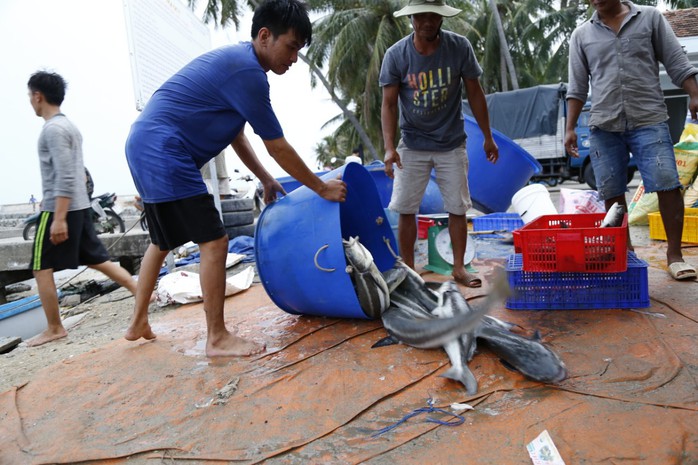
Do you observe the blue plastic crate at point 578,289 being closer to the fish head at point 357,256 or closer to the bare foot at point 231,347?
the fish head at point 357,256

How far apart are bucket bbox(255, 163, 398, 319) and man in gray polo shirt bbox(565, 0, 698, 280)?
170 cm

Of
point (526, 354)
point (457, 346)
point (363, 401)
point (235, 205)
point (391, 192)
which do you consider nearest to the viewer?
point (363, 401)

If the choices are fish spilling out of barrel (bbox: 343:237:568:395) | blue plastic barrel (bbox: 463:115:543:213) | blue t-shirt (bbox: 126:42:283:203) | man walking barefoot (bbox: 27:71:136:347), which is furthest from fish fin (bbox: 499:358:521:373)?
blue plastic barrel (bbox: 463:115:543:213)

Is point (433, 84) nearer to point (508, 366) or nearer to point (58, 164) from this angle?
point (508, 366)

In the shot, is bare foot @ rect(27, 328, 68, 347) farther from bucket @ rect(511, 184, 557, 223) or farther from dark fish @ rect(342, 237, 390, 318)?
bucket @ rect(511, 184, 557, 223)

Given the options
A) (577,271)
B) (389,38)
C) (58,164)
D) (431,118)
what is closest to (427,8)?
(431,118)

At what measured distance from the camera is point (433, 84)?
3.32m

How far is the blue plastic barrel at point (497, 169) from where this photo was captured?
5.09 m

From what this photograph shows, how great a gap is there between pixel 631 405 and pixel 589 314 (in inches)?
38.4

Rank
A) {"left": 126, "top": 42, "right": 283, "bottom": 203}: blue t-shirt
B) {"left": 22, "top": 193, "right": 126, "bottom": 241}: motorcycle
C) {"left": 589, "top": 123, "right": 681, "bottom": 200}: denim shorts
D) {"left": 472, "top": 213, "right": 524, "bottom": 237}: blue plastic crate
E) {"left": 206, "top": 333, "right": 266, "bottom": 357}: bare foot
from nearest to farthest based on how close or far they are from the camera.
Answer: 1. {"left": 126, "top": 42, "right": 283, "bottom": 203}: blue t-shirt
2. {"left": 206, "top": 333, "right": 266, "bottom": 357}: bare foot
3. {"left": 589, "top": 123, "right": 681, "bottom": 200}: denim shorts
4. {"left": 472, "top": 213, "right": 524, "bottom": 237}: blue plastic crate
5. {"left": 22, "top": 193, "right": 126, "bottom": 241}: motorcycle

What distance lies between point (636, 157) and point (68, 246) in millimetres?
3740

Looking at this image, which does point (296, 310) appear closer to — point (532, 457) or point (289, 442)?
point (289, 442)

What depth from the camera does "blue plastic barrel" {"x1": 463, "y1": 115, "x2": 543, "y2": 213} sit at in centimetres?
509

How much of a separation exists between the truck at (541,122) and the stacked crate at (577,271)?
12.3 metres
